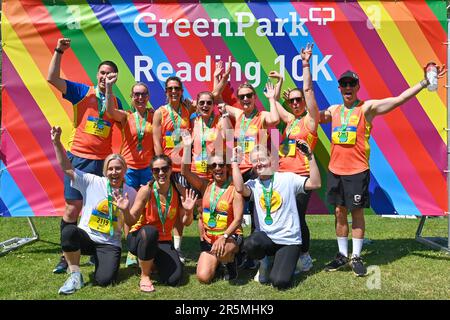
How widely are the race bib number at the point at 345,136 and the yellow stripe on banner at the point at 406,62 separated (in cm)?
136

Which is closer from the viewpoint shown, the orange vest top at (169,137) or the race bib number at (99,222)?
the race bib number at (99,222)

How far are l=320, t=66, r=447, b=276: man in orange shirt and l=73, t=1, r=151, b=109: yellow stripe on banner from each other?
8.56 ft

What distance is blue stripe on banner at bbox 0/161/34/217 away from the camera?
5.95 meters

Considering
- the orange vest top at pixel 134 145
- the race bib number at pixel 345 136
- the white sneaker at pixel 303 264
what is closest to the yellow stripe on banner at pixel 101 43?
the orange vest top at pixel 134 145

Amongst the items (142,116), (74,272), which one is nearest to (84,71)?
(142,116)

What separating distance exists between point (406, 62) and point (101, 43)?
12.5ft

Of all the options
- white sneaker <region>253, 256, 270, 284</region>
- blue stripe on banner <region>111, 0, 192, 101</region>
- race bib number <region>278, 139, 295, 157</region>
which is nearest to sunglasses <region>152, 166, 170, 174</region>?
white sneaker <region>253, 256, 270, 284</region>

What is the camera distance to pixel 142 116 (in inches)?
208

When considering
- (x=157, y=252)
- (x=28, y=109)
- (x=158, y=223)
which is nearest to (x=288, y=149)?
(x=158, y=223)

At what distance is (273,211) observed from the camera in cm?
464

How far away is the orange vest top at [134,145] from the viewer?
5.20 m

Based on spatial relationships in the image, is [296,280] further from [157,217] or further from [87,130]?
[87,130]

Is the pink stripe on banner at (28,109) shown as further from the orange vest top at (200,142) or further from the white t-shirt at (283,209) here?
the white t-shirt at (283,209)

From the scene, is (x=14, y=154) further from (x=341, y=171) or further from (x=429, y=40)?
(x=429, y=40)
